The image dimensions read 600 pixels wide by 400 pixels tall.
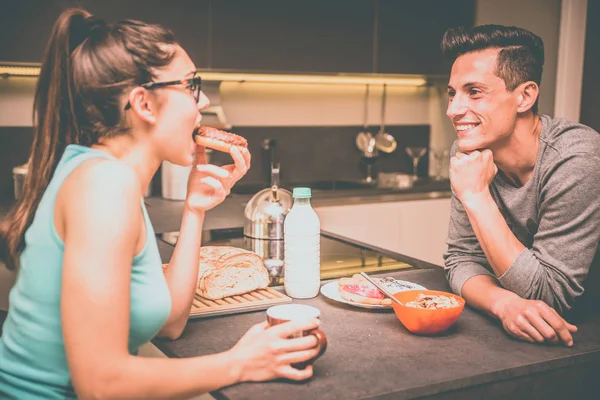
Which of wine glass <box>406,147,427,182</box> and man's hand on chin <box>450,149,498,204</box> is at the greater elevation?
man's hand on chin <box>450,149,498,204</box>

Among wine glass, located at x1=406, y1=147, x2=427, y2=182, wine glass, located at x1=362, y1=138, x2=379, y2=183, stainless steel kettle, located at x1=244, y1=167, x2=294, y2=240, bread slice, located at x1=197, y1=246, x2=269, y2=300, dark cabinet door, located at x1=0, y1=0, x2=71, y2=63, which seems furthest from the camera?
wine glass, located at x1=406, y1=147, x2=427, y2=182

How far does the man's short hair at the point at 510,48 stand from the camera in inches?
67.6

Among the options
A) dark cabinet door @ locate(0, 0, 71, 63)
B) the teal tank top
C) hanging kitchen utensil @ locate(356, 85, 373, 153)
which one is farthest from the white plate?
hanging kitchen utensil @ locate(356, 85, 373, 153)

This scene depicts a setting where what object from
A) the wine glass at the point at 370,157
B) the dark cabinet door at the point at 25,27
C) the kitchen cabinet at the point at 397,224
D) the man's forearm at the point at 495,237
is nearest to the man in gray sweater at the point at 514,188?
the man's forearm at the point at 495,237

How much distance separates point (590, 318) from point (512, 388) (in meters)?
0.42

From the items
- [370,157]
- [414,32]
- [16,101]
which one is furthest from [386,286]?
[414,32]

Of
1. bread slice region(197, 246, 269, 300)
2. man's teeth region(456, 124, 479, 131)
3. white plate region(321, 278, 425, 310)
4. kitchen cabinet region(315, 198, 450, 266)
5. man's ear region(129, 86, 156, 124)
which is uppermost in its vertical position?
man's ear region(129, 86, 156, 124)

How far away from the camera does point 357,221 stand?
3.66m

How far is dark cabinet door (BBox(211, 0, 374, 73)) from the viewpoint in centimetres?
355

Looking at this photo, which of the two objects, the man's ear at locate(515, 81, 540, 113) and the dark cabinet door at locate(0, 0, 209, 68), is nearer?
the man's ear at locate(515, 81, 540, 113)

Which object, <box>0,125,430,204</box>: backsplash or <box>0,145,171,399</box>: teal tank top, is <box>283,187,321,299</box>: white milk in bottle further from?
<box>0,125,430,204</box>: backsplash

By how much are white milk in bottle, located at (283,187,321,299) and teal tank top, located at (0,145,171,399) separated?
1.47 feet

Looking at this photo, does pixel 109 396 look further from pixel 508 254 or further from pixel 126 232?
pixel 508 254

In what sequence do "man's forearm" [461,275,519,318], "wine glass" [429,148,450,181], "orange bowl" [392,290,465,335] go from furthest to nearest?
1. "wine glass" [429,148,450,181]
2. "man's forearm" [461,275,519,318]
3. "orange bowl" [392,290,465,335]
